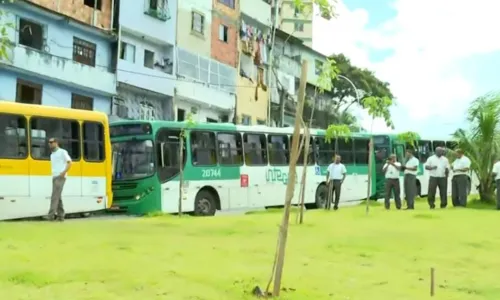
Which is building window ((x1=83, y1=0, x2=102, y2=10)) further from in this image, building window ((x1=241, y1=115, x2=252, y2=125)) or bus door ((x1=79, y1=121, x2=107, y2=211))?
bus door ((x1=79, y1=121, x2=107, y2=211))

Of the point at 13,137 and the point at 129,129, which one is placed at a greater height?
the point at 129,129

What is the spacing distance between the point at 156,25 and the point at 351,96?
1017 inches

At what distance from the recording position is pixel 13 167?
49.9ft

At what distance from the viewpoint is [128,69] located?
30.9 m

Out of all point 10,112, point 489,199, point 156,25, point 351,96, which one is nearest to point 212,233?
point 10,112

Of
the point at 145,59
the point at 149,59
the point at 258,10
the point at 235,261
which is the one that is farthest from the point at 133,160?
the point at 258,10

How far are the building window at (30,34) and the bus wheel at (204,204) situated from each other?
10.7 m

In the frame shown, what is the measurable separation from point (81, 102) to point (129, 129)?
11616mm

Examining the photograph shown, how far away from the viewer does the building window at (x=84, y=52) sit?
28844 millimetres

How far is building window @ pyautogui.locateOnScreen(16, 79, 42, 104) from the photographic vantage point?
2600cm

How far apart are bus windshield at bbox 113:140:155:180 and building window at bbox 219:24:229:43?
2094 centimetres

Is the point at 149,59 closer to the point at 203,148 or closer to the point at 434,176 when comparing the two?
the point at 203,148

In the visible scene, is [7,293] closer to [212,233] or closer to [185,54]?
[212,233]

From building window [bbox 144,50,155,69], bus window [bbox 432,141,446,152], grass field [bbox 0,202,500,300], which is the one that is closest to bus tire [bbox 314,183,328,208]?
bus window [bbox 432,141,446,152]
